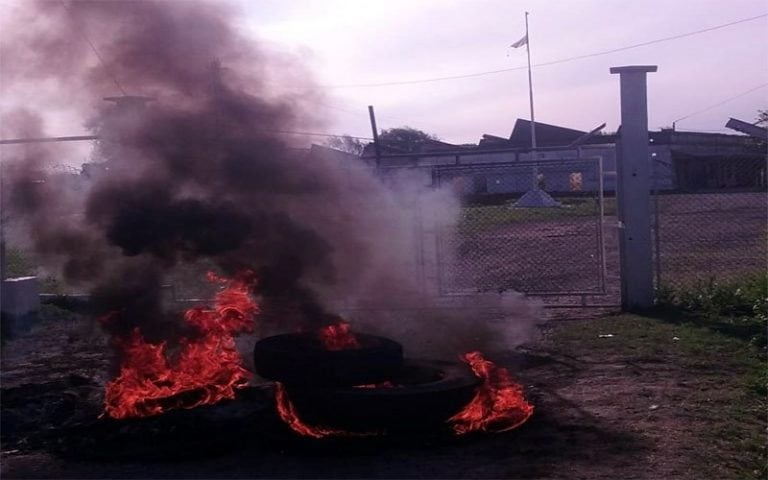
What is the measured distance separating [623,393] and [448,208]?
5606mm

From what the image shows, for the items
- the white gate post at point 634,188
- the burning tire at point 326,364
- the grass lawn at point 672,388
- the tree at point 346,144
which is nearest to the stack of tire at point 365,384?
the burning tire at point 326,364

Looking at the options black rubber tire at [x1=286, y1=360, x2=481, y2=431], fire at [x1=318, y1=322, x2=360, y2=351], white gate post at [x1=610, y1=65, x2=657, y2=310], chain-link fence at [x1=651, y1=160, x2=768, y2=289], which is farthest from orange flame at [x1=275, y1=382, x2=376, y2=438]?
chain-link fence at [x1=651, y1=160, x2=768, y2=289]

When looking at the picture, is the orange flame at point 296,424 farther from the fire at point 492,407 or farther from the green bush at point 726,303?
the green bush at point 726,303

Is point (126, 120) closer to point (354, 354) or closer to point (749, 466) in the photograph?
point (354, 354)

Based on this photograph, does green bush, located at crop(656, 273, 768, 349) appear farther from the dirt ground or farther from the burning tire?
the burning tire

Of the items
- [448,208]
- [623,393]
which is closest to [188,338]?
[623,393]

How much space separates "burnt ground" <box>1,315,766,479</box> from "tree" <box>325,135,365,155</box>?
2.92m

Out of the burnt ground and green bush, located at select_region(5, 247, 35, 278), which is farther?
green bush, located at select_region(5, 247, 35, 278)

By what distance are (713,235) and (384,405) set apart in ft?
55.5

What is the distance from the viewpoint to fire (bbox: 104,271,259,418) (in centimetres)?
779

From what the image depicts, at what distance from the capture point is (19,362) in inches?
404

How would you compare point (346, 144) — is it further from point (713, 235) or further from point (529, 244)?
point (713, 235)

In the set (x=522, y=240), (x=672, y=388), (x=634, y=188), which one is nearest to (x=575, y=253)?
(x=522, y=240)

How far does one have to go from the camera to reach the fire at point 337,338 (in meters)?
8.02
